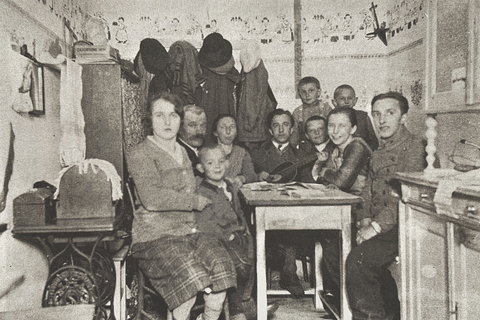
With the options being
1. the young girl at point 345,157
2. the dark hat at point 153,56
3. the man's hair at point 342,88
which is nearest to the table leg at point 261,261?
the young girl at point 345,157

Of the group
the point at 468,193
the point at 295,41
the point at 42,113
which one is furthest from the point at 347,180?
the point at 42,113

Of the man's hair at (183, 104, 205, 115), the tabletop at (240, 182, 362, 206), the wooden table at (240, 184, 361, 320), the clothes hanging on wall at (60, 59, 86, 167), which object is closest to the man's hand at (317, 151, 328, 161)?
the tabletop at (240, 182, 362, 206)

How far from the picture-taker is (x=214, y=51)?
14.5ft

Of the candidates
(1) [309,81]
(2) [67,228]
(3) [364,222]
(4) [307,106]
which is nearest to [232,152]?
(4) [307,106]

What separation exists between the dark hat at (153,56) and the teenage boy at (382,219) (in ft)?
7.14

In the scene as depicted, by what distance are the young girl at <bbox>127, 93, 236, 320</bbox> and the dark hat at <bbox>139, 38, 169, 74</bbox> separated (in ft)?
4.17

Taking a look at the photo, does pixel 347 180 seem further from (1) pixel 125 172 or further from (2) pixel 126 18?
(2) pixel 126 18

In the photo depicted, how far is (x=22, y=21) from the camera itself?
9.33 feet

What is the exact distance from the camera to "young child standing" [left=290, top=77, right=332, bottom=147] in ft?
14.8

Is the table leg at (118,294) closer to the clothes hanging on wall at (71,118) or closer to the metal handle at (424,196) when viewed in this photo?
the clothes hanging on wall at (71,118)

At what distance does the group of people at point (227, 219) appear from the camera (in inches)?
106

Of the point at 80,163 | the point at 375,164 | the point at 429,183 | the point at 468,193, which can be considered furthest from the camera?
the point at 375,164

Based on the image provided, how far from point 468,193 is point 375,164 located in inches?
52.2

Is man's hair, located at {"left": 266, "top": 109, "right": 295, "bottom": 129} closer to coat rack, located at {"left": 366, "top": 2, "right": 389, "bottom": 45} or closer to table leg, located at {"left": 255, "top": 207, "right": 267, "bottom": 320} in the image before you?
coat rack, located at {"left": 366, "top": 2, "right": 389, "bottom": 45}
